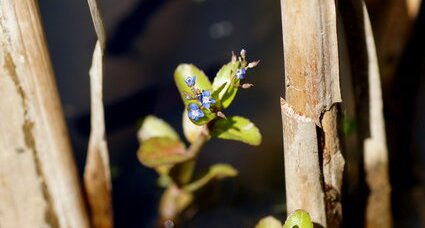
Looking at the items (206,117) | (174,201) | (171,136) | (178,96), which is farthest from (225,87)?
(178,96)

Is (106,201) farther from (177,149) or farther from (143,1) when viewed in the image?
(143,1)

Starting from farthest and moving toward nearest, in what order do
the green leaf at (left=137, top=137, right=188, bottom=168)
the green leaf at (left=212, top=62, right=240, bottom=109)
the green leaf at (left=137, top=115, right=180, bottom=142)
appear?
the green leaf at (left=137, top=115, right=180, bottom=142) → the green leaf at (left=137, top=137, right=188, bottom=168) → the green leaf at (left=212, top=62, right=240, bottom=109)

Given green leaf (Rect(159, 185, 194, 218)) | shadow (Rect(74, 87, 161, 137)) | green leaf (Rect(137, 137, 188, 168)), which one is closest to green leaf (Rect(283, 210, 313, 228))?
green leaf (Rect(137, 137, 188, 168))

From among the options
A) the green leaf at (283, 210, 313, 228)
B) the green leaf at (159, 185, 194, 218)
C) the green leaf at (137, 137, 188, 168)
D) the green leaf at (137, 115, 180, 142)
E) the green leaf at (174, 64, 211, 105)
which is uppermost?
the green leaf at (174, 64, 211, 105)

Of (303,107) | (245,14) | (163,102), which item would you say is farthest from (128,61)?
(303,107)

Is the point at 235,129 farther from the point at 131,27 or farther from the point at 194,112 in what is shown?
the point at 131,27

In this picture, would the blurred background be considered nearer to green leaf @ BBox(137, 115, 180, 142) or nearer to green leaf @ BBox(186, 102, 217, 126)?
green leaf @ BBox(137, 115, 180, 142)
